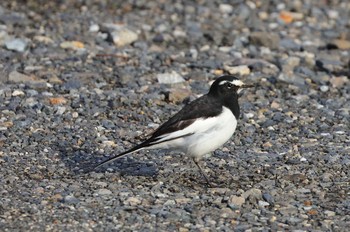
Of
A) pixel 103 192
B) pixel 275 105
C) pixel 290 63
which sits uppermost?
pixel 103 192

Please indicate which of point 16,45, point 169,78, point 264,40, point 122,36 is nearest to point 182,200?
point 169,78

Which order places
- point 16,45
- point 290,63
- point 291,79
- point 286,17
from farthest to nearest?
point 286,17, point 290,63, point 16,45, point 291,79

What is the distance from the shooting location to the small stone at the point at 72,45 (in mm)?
12883

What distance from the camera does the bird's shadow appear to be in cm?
890

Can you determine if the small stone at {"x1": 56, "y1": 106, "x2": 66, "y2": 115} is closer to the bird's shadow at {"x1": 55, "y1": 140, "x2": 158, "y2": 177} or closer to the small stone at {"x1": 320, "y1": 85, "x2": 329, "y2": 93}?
the bird's shadow at {"x1": 55, "y1": 140, "x2": 158, "y2": 177}

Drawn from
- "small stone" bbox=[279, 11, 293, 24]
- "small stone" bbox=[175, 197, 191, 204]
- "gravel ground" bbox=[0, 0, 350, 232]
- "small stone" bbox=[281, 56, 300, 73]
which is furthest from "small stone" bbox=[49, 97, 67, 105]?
"small stone" bbox=[279, 11, 293, 24]

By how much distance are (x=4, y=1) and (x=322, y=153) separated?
7.16 metres

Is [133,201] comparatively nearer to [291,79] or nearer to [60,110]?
[60,110]

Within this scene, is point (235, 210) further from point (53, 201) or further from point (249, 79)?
point (249, 79)

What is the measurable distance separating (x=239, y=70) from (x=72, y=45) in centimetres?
243

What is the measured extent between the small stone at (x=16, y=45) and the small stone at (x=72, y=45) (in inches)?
21.0

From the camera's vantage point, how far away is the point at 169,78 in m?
11.8

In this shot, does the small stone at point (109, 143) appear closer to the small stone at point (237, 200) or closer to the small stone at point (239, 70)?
the small stone at point (237, 200)

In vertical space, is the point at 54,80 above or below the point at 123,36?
above
